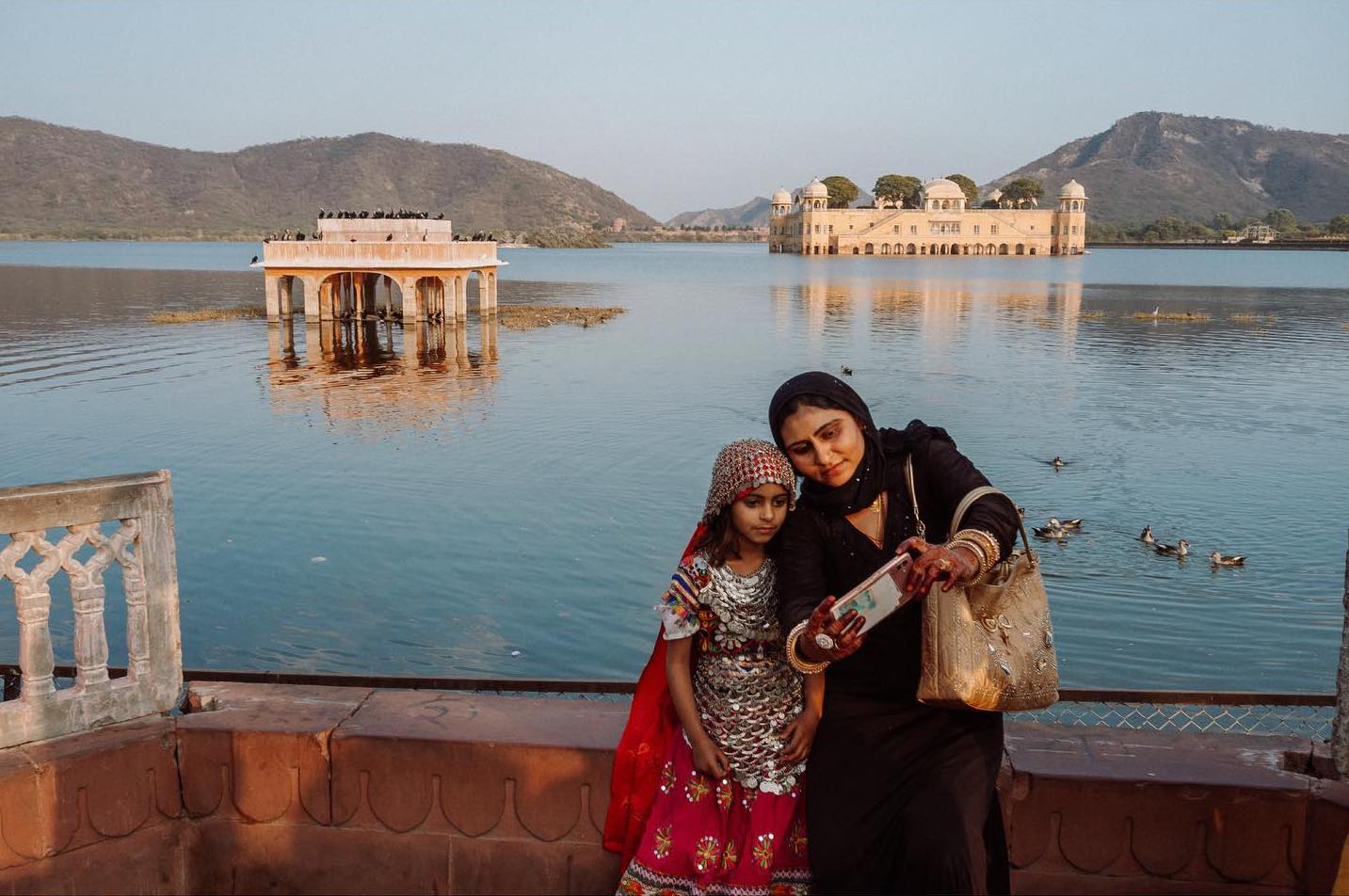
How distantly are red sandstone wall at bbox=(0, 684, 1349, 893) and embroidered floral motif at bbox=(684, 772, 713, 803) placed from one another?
371 mm

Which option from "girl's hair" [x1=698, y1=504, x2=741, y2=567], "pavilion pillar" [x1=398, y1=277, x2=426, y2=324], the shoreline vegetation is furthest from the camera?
the shoreline vegetation

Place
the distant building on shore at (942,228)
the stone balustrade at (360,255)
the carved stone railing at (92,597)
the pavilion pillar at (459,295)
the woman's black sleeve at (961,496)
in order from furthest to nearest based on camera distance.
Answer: the distant building on shore at (942,228), the pavilion pillar at (459,295), the stone balustrade at (360,255), the carved stone railing at (92,597), the woman's black sleeve at (961,496)

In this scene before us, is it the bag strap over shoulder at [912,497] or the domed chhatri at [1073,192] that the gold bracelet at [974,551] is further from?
the domed chhatri at [1073,192]

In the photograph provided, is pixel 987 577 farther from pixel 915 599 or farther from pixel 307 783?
pixel 307 783

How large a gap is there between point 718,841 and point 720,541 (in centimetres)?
73

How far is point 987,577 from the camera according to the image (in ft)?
8.44

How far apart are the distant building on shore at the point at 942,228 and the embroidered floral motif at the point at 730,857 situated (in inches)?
5059

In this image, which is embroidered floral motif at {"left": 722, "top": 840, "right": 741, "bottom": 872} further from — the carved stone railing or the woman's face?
the carved stone railing

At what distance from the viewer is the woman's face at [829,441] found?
278 cm

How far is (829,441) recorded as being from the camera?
2.78 m

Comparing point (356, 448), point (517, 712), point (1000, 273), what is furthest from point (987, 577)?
point (1000, 273)

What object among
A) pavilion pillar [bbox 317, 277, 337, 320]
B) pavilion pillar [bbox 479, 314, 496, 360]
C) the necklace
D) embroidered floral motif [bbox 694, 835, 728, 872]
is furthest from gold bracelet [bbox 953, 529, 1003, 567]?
pavilion pillar [bbox 317, 277, 337, 320]

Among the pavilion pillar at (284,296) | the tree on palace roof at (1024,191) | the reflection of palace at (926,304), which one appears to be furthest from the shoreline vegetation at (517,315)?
the tree on palace roof at (1024,191)

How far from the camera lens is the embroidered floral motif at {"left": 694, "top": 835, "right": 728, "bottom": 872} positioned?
109 inches
